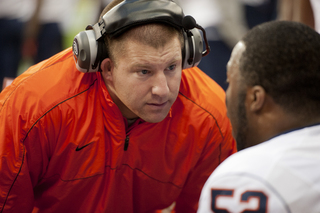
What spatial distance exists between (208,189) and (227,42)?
271cm

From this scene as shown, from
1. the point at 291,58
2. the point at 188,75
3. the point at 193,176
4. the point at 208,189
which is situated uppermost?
the point at 291,58

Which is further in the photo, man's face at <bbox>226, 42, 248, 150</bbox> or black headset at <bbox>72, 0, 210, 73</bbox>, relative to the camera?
black headset at <bbox>72, 0, 210, 73</bbox>

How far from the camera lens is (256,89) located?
3.86 feet

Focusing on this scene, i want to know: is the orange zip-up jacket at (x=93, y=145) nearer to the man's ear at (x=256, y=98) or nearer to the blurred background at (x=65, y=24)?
the man's ear at (x=256, y=98)

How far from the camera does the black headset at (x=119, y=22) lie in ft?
4.97

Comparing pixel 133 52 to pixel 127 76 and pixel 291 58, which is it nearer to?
pixel 127 76

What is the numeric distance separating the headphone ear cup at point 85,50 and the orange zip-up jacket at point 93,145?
15 centimetres

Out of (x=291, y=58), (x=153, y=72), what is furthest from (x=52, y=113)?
(x=291, y=58)

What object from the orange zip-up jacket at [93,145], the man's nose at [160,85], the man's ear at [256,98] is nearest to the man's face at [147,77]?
the man's nose at [160,85]

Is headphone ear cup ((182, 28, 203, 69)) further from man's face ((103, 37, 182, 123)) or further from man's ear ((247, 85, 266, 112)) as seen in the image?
man's ear ((247, 85, 266, 112))

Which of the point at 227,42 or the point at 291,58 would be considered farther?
the point at 227,42

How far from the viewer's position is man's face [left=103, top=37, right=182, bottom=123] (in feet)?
5.12

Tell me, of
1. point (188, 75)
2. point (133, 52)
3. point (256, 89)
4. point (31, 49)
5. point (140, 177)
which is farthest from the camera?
point (31, 49)

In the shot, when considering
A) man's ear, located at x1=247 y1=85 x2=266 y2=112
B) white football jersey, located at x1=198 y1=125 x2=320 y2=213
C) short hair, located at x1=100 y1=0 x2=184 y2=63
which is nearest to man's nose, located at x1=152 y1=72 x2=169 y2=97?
short hair, located at x1=100 y1=0 x2=184 y2=63
